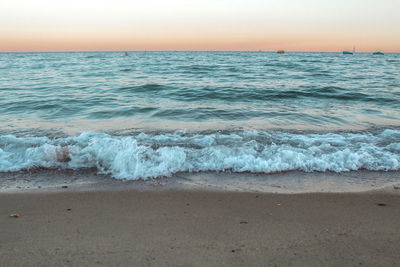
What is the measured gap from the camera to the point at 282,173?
143 inches

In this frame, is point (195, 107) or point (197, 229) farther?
point (195, 107)

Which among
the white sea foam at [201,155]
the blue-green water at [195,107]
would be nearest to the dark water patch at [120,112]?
the blue-green water at [195,107]

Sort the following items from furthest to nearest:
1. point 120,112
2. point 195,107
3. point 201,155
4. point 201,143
→ 1. point 195,107
2. point 120,112
3. point 201,143
4. point 201,155

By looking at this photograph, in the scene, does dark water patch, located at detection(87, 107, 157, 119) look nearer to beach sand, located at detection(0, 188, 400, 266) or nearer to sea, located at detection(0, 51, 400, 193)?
sea, located at detection(0, 51, 400, 193)

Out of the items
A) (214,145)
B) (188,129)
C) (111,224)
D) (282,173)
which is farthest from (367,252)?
(188,129)

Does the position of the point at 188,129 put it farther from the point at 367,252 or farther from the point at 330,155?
the point at 367,252

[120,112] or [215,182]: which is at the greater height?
[120,112]

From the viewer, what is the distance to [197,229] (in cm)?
231

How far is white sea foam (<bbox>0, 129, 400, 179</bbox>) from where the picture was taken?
3.75m

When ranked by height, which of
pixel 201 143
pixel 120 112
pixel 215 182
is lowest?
pixel 215 182

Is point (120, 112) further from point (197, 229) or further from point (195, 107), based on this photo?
point (197, 229)

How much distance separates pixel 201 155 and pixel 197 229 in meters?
1.93

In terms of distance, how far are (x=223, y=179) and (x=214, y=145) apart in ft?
4.24

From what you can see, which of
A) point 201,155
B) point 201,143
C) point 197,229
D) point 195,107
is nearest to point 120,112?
point 195,107
